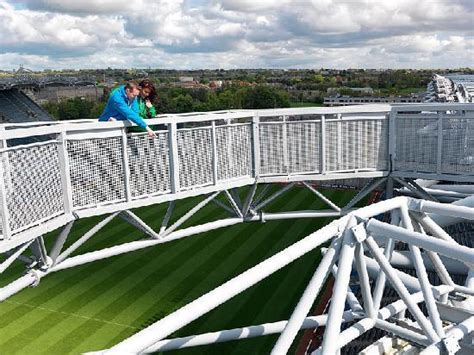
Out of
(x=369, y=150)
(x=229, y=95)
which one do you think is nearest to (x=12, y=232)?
(x=369, y=150)

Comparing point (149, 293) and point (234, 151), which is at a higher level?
point (234, 151)

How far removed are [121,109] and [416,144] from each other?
8.39 m

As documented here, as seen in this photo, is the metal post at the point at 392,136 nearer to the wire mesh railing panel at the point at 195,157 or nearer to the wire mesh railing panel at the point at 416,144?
the wire mesh railing panel at the point at 416,144

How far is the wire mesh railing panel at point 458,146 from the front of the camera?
13875 millimetres

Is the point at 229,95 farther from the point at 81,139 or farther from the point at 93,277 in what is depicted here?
the point at 81,139

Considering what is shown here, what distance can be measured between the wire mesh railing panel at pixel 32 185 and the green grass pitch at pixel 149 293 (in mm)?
12774

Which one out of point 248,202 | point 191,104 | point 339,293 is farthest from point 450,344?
point 191,104

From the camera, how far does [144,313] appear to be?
23.9 m

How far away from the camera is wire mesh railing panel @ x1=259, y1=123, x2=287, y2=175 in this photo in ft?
46.9

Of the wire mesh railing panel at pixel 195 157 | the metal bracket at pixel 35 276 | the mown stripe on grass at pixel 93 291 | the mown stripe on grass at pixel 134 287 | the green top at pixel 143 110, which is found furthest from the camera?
the mown stripe on grass at pixel 134 287

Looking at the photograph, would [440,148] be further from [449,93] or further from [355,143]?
[449,93]

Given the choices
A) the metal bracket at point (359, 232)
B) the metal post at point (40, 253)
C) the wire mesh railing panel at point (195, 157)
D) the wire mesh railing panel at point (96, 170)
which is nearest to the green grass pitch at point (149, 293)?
the wire mesh railing panel at point (195, 157)

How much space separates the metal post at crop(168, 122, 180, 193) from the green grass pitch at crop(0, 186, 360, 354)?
11.0m

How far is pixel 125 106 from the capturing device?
10.7 m
